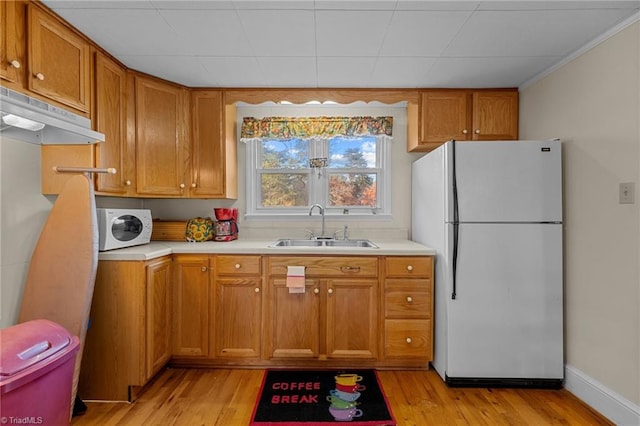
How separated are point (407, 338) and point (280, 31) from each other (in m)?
2.17

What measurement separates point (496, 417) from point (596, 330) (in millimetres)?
801

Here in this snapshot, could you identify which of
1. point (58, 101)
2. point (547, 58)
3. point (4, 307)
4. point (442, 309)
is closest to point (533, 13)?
point (547, 58)

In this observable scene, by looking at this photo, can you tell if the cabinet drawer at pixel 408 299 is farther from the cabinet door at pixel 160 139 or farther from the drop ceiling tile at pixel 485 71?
the cabinet door at pixel 160 139

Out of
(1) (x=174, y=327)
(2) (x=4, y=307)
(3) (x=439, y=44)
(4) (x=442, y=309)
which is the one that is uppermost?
(3) (x=439, y=44)

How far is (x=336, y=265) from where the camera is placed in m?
2.38

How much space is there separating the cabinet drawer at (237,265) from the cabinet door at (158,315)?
36 centimetres

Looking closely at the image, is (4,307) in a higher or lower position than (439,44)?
lower

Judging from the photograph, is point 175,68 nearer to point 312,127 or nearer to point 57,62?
point 57,62

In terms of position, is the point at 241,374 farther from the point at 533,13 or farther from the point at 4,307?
the point at 533,13

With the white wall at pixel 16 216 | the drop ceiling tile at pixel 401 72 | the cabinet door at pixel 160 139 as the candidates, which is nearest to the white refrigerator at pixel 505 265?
the drop ceiling tile at pixel 401 72

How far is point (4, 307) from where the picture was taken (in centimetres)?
171

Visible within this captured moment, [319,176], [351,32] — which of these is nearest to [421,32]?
[351,32]

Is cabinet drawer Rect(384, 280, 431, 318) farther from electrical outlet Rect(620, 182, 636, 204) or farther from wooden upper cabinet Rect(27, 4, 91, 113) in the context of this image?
wooden upper cabinet Rect(27, 4, 91, 113)

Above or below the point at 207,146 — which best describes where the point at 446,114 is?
above
